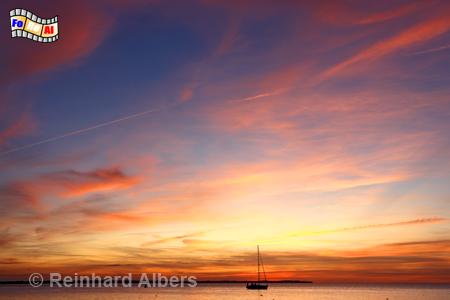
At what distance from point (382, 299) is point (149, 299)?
87827 millimetres

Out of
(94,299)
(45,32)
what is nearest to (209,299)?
(94,299)

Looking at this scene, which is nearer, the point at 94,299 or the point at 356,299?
the point at 94,299

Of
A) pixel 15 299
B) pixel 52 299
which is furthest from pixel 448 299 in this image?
pixel 15 299

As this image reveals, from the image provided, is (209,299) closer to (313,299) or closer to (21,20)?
(313,299)

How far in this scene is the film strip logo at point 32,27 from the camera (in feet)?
104

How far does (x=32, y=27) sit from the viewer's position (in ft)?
107

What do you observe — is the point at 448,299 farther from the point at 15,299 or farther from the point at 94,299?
the point at 15,299

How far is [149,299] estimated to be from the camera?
186375 millimetres

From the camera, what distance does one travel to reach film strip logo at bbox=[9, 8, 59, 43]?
31.7 meters

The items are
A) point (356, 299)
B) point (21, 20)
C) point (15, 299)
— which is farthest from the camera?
point (356, 299)

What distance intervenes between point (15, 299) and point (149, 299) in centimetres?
4741

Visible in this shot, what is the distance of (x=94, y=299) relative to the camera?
180 m

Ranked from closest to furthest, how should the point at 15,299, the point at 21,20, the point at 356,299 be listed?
1. the point at 21,20
2. the point at 15,299
3. the point at 356,299

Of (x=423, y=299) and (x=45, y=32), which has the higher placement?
(x=45, y=32)
